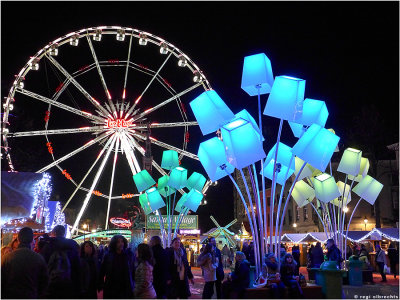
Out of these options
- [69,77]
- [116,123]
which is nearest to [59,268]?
[116,123]

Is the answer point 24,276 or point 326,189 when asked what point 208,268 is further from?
point 326,189

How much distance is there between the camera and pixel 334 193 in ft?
42.7

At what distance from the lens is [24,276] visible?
5047 millimetres

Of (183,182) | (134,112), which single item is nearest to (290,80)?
(183,182)

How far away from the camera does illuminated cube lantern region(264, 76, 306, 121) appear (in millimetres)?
8703

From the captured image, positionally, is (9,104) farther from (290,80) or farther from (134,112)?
(290,80)

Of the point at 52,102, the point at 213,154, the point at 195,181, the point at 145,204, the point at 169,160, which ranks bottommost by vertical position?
the point at 213,154

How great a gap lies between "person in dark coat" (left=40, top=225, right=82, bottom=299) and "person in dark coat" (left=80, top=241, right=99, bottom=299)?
284 mm

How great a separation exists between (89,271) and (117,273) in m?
0.58

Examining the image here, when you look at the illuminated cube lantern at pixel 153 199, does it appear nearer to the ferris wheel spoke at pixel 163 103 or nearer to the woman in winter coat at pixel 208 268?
the ferris wheel spoke at pixel 163 103

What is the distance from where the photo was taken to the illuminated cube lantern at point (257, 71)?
9.26 metres

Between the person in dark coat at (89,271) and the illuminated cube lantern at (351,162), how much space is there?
9.68 m

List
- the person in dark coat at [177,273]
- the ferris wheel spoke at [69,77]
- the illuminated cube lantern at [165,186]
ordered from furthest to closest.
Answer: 1. the ferris wheel spoke at [69,77]
2. the illuminated cube lantern at [165,186]
3. the person in dark coat at [177,273]

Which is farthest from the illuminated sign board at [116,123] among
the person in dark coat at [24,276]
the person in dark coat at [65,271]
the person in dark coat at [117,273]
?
the person in dark coat at [24,276]
